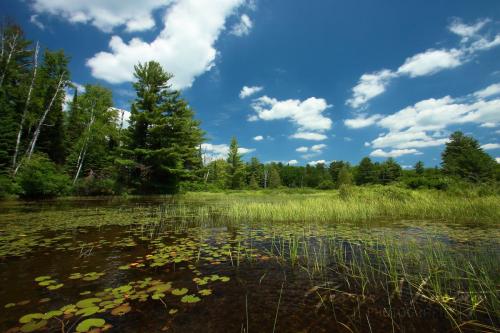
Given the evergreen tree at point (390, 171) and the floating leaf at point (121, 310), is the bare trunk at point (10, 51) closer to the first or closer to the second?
the floating leaf at point (121, 310)

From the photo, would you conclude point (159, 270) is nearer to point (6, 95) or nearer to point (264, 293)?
point (264, 293)

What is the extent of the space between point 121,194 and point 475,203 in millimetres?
25606

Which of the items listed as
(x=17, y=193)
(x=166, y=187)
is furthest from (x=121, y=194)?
(x=17, y=193)

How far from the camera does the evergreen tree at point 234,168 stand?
2016 inches

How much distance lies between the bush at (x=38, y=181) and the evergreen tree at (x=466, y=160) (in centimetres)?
4375

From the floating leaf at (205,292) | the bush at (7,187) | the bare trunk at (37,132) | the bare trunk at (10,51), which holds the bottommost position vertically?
the floating leaf at (205,292)

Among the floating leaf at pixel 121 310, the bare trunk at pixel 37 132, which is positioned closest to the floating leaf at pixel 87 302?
the floating leaf at pixel 121 310

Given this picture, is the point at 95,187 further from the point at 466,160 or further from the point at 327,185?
the point at 327,185

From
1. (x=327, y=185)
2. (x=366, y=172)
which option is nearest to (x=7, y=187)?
(x=327, y=185)

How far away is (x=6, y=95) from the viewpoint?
19.1m

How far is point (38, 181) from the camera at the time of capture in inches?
680

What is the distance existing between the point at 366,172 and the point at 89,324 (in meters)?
75.9

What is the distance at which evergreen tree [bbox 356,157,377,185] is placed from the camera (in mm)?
68000

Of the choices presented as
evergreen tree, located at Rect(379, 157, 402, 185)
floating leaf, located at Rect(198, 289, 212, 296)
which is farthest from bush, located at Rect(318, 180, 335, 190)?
floating leaf, located at Rect(198, 289, 212, 296)
